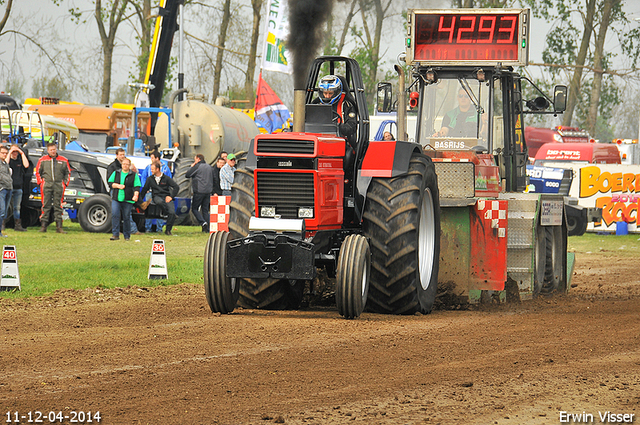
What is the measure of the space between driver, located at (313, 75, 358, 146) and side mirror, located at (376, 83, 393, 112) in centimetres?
213

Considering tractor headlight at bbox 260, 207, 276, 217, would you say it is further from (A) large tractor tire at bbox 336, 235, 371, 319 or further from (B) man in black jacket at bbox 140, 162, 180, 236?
(B) man in black jacket at bbox 140, 162, 180, 236

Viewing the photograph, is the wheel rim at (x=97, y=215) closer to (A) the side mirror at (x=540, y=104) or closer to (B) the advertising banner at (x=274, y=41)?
(B) the advertising banner at (x=274, y=41)

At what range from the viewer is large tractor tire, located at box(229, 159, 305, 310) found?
9.02 m

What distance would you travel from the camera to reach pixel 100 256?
16.0m

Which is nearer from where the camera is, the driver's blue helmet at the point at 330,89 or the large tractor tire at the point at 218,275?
the large tractor tire at the point at 218,275

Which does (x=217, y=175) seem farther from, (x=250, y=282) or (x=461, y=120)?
(x=250, y=282)

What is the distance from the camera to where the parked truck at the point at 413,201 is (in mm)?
8703

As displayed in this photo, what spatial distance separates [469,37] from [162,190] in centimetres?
1094

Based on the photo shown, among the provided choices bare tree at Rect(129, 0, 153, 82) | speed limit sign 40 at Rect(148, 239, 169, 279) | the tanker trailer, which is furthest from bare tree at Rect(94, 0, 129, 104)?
speed limit sign 40 at Rect(148, 239, 169, 279)

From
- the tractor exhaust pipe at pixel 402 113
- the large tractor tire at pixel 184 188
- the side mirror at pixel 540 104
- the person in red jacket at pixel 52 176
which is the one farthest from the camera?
the large tractor tire at pixel 184 188

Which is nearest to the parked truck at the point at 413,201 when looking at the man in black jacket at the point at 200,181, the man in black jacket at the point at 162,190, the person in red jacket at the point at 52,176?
the man in black jacket at the point at 162,190

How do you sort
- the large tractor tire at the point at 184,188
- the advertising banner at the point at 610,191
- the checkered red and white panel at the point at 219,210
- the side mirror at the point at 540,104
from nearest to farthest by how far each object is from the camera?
the checkered red and white panel at the point at 219,210
the side mirror at the point at 540,104
the large tractor tire at the point at 184,188
the advertising banner at the point at 610,191

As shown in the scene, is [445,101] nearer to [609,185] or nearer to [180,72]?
[609,185]

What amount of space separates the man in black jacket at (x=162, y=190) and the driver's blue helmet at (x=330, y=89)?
12.0 m
